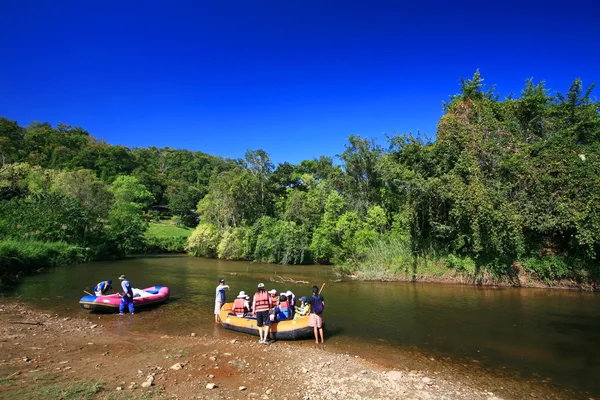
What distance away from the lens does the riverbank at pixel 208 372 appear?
8461 millimetres

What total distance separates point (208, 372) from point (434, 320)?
11617 mm

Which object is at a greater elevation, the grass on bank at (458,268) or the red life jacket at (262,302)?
the grass on bank at (458,268)

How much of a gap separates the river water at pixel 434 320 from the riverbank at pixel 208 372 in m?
1.27

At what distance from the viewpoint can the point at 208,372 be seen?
9.83m

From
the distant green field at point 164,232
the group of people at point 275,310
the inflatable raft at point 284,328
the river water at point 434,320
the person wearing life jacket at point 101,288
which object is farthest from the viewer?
the distant green field at point 164,232

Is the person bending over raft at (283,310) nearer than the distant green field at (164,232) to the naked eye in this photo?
Yes

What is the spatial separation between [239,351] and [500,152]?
80.2 ft

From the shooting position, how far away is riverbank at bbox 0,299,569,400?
333 inches

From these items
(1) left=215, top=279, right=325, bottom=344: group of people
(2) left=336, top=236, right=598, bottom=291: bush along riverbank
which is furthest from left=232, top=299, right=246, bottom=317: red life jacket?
(2) left=336, top=236, right=598, bottom=291: bush along riverbank

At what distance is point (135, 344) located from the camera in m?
12.5

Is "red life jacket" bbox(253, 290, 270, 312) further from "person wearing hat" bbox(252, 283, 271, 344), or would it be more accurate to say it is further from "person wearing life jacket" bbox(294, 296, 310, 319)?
"person wearing life jacket" bbox(294, 296, 310, 319)

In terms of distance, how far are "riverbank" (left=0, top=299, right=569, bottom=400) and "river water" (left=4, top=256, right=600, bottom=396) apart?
4.17ft

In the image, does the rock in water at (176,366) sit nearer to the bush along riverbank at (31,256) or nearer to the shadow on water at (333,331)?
the shadow on water at (333,331)

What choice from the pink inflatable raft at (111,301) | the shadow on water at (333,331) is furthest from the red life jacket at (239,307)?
the pink inflatable raft at (111,301)
